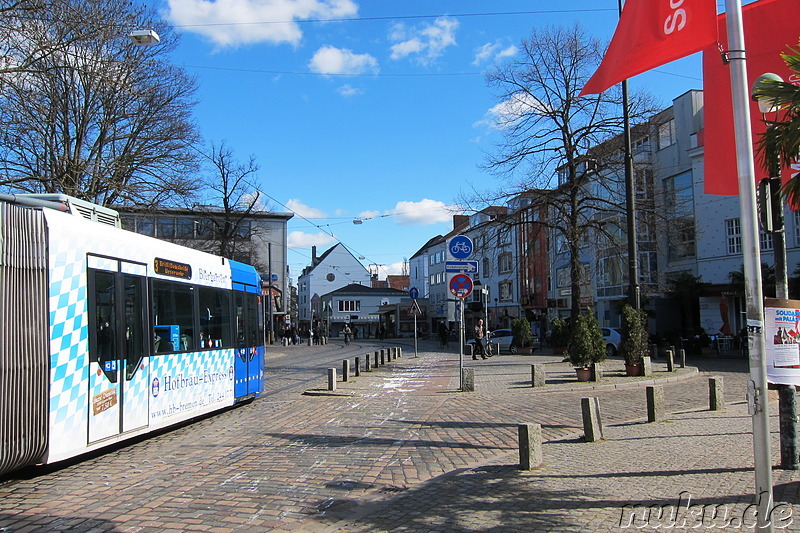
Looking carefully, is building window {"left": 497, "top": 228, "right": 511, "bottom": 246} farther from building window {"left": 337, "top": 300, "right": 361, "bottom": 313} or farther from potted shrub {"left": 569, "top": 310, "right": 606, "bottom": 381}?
building window {"left": 337, "top": 300, "right": 361, "bottom": 313}

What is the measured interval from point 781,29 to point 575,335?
35.1 ft

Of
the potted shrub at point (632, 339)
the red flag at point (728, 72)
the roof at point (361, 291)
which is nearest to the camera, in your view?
the red flag at point (728, 72)

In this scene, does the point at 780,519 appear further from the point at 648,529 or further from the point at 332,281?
the point at 332,281

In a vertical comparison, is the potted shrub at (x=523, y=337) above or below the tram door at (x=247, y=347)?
below

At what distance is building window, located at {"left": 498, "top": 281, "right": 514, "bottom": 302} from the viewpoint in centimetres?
6251

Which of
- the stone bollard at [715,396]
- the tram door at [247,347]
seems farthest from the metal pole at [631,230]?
the tram door at [247,347]

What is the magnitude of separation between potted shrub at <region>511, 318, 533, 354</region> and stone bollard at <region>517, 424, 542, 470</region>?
26.0 m

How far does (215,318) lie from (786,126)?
9.56m

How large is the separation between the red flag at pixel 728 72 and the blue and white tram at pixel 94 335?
22.3 ft

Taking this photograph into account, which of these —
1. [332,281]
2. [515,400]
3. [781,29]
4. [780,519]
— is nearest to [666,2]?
[781,29]

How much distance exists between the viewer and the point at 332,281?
102m

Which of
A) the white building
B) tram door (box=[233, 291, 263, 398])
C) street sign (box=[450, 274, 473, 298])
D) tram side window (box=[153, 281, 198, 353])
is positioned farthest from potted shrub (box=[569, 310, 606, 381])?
the white building

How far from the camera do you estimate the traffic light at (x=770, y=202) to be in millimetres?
4961

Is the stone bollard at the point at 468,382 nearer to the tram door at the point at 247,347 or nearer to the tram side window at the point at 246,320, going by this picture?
the tram door at the point at 247,347
